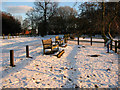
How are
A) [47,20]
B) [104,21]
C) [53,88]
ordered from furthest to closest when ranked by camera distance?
[47,20] < [104,21] < [53,88]

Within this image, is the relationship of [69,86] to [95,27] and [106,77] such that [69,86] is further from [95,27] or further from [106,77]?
[95,27]

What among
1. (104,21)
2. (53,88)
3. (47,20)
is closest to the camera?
(53,88)

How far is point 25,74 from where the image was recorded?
4418 mm

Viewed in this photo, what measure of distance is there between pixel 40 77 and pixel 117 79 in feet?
9.90

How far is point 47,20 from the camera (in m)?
37.9

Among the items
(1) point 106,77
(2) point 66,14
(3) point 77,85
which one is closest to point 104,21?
(1) point 106,77

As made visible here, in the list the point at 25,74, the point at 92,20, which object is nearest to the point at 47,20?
the point at 92,20

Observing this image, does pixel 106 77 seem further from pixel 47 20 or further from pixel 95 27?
pixel 47 20

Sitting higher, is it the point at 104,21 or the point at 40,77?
the point at 104,21

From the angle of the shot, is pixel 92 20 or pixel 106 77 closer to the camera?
pixel 106 77

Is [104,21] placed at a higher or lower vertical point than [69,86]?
higher

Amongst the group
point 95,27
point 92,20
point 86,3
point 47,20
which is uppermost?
point 47,20

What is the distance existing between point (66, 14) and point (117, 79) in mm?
49870

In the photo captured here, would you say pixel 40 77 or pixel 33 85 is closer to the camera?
pixel 33 85
